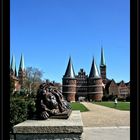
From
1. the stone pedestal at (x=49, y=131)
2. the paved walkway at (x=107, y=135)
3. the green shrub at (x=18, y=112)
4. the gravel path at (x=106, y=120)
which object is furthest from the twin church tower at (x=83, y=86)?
the stone pedestal at (x=49, y=131)

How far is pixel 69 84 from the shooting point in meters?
88.8

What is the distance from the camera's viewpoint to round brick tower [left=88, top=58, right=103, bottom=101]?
86.8 m

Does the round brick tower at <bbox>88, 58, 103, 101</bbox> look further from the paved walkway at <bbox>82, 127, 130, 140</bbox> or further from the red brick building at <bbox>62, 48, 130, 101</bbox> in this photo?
the paved walkway at <bbox>82, 127, 130, 140</bbox>

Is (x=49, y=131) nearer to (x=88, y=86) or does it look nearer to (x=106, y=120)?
(x=106, y=120)

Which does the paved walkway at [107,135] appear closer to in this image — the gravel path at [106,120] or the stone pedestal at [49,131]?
the stone pedestal at [49,131]

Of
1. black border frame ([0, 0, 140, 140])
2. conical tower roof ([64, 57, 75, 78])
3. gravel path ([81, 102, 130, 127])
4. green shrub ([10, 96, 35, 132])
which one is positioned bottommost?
gravel path ([81, 102, 130, 127])

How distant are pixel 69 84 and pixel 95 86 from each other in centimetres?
765

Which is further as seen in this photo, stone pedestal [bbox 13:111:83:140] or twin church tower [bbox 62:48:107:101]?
twin church tower [bbox 62:48:107:101]

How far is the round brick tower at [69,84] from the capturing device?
3415 inches

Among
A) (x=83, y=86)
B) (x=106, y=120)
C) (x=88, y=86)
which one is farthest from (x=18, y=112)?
(x=83, y=86)

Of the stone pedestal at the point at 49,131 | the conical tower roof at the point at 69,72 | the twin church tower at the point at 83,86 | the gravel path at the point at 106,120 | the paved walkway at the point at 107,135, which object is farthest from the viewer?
the twin church tower at the point at 83,86

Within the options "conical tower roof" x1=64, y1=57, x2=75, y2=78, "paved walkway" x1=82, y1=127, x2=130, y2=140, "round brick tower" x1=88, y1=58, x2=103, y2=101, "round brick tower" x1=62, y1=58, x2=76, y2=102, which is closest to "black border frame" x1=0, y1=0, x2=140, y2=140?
"paved walkway" x1=82, y1=127, x2=130, y2=140
